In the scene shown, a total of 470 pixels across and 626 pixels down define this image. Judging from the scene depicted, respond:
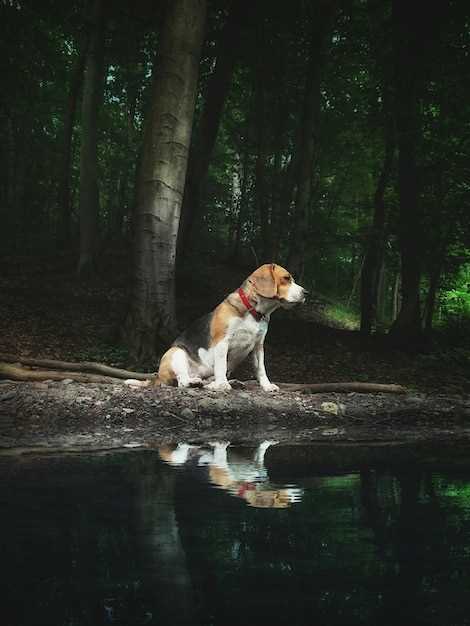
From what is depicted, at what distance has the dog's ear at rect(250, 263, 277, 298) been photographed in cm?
718

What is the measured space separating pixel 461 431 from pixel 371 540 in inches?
157

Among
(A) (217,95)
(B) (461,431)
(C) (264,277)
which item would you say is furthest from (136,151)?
(B) (461,431)

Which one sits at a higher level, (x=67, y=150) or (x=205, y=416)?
(x=67, y=150)

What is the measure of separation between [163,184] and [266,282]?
3.53 metres

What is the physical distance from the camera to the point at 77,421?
5.83 m

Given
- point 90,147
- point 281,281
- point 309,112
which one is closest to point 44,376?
point 281,281

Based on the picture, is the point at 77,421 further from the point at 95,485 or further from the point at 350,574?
the point at 350,574

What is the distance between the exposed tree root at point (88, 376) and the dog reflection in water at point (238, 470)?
2.72m

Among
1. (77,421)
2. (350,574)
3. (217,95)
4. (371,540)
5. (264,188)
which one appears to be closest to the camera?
(350,574)

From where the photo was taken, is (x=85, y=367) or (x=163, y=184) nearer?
(x=85, y=367)

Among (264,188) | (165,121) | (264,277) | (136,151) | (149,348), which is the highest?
(136,151)

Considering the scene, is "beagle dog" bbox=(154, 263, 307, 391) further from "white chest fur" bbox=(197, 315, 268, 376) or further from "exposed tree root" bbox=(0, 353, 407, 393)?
"exposed tree root" bbox=(0, 353, 407, 393)

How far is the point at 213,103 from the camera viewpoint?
16.7 metres

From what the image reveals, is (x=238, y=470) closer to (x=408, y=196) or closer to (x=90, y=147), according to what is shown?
(x=408, y=196)
